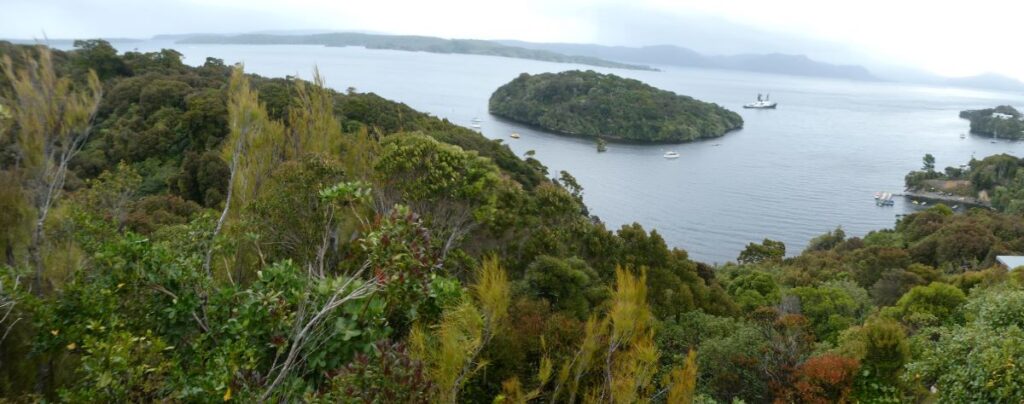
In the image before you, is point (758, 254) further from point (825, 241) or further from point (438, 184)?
point (438, 184)

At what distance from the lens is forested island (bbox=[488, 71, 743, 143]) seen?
260 ft

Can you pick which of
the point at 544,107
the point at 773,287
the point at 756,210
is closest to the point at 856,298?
the point at 773,287

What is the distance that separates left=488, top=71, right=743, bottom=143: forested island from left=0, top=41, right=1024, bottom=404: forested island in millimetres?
65327

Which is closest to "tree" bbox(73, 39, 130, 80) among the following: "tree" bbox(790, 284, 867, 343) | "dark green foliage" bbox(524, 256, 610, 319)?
"dark green foliage" bbox(524, 256, 610, 319)

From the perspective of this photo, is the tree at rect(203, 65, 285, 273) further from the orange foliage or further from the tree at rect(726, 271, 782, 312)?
the tree at rect(726, 271, 782, 312)

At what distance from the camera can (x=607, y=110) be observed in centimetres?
8325

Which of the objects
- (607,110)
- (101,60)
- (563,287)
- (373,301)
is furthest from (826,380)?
(607,110)

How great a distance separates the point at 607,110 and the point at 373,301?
82270mm

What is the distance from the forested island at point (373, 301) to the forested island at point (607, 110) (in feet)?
214

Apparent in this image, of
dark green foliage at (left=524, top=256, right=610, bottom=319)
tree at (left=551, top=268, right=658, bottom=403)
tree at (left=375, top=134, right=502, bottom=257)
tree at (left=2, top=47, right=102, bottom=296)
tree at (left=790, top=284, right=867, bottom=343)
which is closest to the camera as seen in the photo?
tree at (left=551, top=268, right=658, bottom=403)

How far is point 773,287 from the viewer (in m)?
17.4

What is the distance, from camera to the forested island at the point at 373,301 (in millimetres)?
3375

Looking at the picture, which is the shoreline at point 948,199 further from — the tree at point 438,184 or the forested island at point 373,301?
the tree at point 438,184

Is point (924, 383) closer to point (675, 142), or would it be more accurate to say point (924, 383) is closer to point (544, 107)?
point (675, 142)
